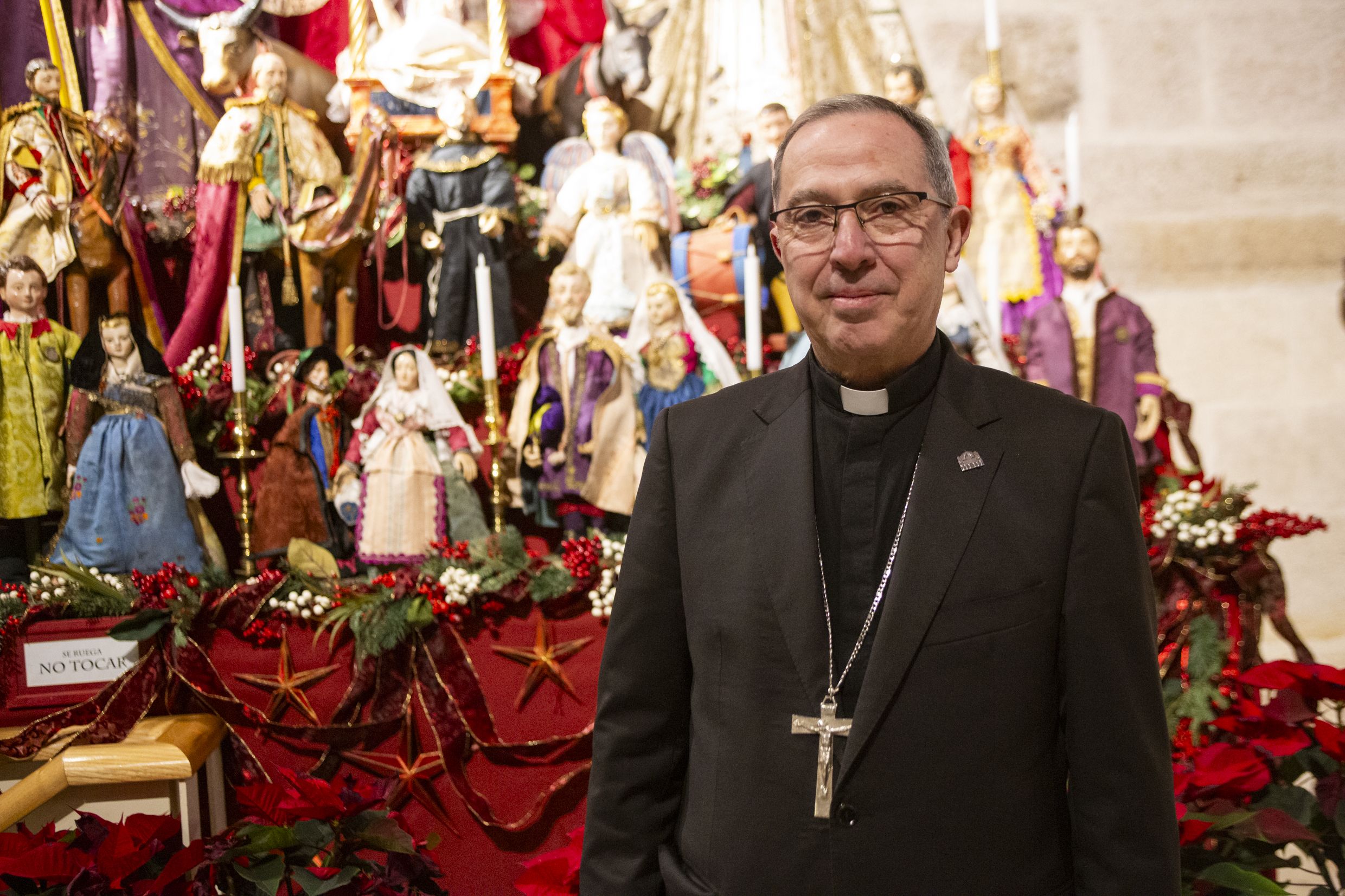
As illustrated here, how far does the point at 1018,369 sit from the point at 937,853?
9.63 feet

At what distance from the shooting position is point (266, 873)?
184 centimetres

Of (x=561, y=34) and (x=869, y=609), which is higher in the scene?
(x=561, y=34)

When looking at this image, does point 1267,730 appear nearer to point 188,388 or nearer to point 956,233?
point 956,233

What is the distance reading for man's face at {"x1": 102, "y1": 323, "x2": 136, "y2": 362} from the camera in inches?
139

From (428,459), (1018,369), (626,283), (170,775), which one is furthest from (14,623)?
(1018,369)

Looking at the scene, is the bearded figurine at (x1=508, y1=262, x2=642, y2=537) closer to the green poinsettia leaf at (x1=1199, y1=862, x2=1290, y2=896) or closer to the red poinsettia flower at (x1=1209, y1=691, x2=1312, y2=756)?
the red poinsettia flower at (x1=1209, y1=691, x2=1312, y2=756)

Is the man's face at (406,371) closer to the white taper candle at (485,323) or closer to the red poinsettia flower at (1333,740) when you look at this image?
the white taper candle at (485,323)

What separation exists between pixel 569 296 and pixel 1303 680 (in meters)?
2.57

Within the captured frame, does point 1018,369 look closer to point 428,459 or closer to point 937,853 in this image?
point 428,459

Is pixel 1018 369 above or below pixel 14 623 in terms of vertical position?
above

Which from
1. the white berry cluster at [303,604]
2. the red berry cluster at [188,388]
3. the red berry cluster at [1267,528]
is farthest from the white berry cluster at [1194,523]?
the red berry cluster at [188,388]

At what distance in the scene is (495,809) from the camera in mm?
3045

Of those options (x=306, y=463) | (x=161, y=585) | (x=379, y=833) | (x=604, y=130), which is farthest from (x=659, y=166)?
(x=379, y=833)

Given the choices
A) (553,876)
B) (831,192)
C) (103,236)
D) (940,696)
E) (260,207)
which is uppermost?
(260,207)
